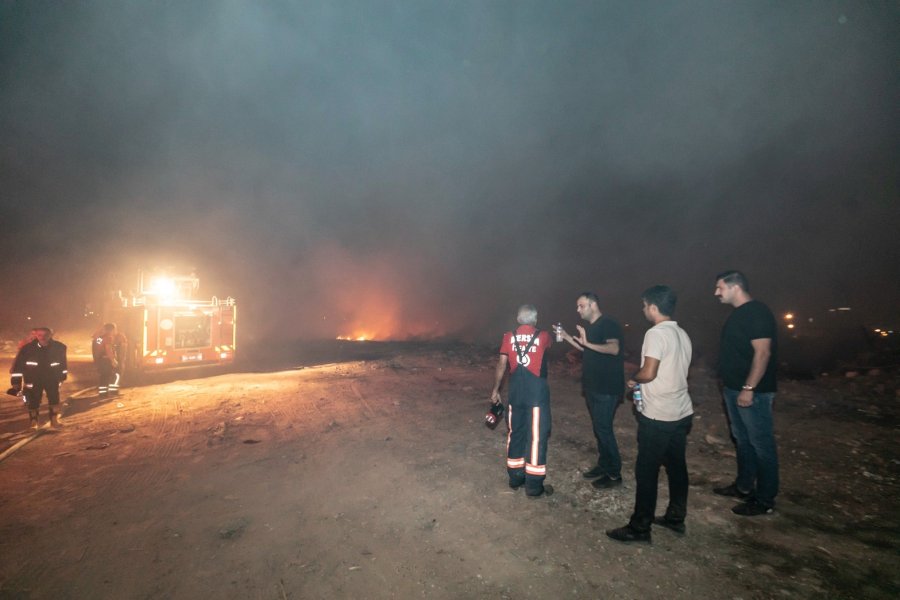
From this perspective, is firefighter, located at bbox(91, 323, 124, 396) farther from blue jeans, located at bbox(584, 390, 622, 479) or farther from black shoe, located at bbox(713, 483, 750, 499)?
black shoe, located at bbox(713, 483, 750, 499)

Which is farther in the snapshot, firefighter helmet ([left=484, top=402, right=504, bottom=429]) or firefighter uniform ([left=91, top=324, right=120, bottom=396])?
firefighter uniform ([left=91, top=324, right=120, bottom=396])

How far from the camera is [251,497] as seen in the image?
4.18 metres

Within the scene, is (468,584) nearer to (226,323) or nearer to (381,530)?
(381,530)

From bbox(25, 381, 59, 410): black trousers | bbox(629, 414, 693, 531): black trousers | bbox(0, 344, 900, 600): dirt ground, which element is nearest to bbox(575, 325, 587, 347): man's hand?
bbox(629, 414, 693, 531): black trousers

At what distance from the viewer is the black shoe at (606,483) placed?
167 inches

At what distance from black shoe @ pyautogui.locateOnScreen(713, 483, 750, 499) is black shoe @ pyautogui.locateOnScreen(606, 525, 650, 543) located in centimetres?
143

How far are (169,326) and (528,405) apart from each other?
41.3ft

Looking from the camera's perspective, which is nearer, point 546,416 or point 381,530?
point 381,530

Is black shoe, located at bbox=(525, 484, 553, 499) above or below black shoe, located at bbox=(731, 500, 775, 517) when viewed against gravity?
below

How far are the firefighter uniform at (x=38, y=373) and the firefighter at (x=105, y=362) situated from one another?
2.53 meters

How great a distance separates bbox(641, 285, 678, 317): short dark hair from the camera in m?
3.40

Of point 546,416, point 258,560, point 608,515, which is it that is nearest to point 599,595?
point 608,515

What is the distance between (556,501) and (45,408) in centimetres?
1132

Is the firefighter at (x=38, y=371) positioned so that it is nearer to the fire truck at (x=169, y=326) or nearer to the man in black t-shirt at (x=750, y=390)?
the fire truck at (x=169, y=326)
